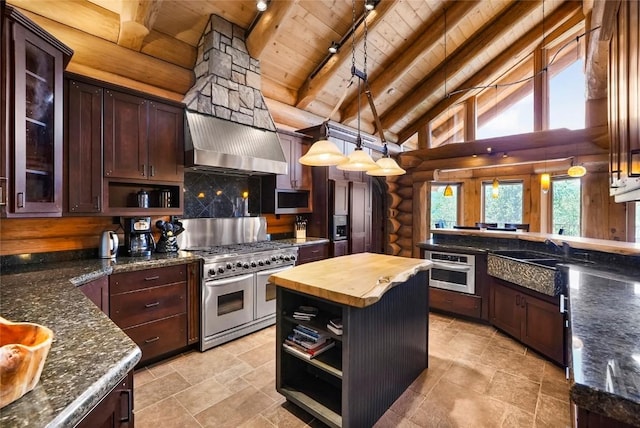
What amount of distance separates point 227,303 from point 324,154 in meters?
2.03

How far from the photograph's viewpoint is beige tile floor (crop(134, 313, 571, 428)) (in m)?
2.07

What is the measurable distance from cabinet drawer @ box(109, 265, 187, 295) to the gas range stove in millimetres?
258

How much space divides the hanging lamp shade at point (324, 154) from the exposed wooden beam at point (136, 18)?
6.87 ft

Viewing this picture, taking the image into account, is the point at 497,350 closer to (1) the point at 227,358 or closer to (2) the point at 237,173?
(1) the point at 227,358

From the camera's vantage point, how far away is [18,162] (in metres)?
1.87

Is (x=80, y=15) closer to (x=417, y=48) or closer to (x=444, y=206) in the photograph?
(x=417, y=48)

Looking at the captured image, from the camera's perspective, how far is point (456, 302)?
397 cm

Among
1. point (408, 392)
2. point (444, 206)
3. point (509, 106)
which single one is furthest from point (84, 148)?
point (444, 206)

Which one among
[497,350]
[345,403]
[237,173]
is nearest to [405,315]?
[345,403]

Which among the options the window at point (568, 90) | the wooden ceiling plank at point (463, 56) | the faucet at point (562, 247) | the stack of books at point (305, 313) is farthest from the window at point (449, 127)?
the stack of books at point (305, 313)

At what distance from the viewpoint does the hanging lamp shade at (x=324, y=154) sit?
233cm

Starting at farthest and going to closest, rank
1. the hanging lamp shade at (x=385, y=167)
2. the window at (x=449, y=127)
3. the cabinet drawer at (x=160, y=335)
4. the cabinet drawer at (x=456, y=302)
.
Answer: the window at (x=449, y=127) < the cabinet drawer at (x=456, y=302) < the hanging lamp shade at (x=385, y=167) < the cabinet drawer at (x=160, y=335)

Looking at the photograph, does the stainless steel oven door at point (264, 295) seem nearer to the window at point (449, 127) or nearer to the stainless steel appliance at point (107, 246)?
the stainless steel appliance at point (107, 246)

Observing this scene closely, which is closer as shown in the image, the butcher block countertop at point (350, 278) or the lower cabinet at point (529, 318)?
the butcher block countertop at point (350, 278)
